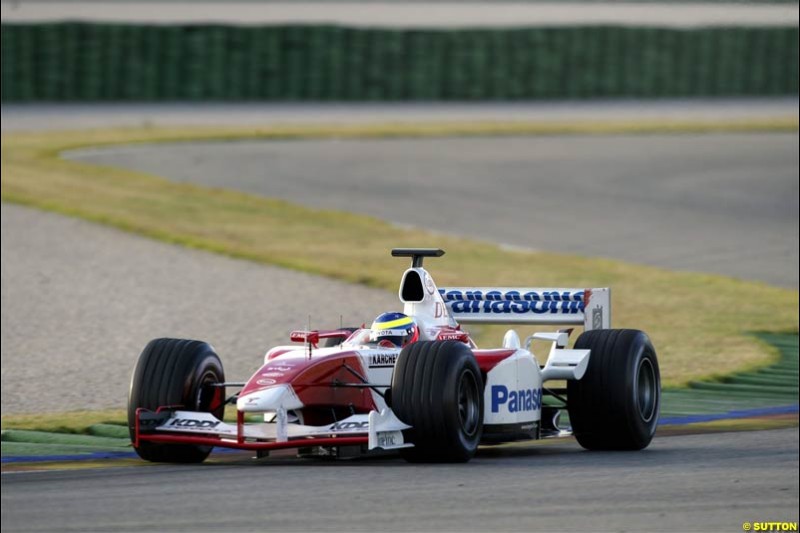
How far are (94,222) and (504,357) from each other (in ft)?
40.3

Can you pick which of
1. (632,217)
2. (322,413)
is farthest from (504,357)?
(632,217)

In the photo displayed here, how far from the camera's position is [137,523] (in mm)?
6629

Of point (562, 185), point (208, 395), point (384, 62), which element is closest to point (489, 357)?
point (208, 395)

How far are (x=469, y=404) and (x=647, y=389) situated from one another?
1.46 metres

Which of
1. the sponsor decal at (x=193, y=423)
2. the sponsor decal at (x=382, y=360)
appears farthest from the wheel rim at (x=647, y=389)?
the sponsor decal at (x=193, y=423)

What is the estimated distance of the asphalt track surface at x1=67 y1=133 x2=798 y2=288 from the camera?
20.0 meters

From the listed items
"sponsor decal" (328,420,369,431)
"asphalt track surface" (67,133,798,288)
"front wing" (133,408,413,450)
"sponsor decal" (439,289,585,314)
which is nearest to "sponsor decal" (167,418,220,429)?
"front wing" (133,408,413,450)

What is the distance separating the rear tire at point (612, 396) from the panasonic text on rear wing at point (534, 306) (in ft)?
1.93

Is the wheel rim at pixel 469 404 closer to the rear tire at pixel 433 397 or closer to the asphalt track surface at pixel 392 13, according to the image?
the rear tire at pixel 433 397

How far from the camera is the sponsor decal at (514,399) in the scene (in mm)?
8750

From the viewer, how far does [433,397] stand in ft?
26.1

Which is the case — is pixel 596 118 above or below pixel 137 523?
above

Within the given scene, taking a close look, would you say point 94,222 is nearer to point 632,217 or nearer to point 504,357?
point 632,217

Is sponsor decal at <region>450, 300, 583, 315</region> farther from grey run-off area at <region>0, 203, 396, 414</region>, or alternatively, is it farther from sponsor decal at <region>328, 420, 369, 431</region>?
grey run-off area at <region>0, 203, 396, 414</region>
